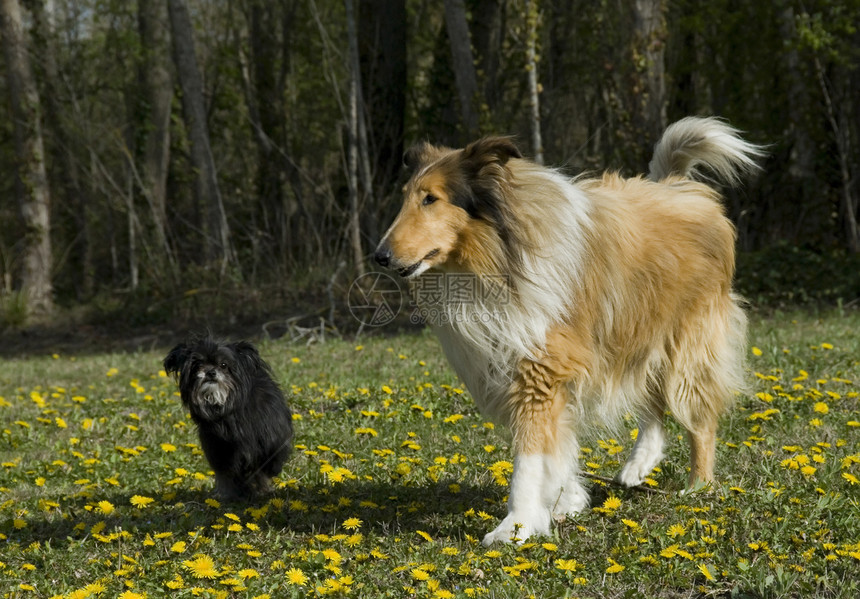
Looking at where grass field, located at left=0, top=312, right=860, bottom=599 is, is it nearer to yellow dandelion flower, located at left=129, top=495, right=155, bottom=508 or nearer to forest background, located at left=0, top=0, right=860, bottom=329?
yellow dandelion flower, located at left=129, top=495, right=155, bottom=508

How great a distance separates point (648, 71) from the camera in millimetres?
13078

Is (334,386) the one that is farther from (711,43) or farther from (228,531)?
(711,43)

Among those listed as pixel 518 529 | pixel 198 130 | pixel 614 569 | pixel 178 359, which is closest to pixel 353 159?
pixel 198 130

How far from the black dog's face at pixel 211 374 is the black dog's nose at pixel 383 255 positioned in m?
1.66

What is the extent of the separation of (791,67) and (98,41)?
1673 cm

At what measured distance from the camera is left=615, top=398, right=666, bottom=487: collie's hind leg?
518 centimetres

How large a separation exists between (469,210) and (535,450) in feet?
3.86

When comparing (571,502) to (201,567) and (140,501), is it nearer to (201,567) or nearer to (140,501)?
(201,567)

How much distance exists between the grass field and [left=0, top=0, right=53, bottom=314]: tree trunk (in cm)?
937

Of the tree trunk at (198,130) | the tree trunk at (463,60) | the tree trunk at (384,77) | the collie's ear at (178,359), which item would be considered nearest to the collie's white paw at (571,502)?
the collie's ear at (178,359)

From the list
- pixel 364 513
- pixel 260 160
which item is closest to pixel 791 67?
pixel 260 160

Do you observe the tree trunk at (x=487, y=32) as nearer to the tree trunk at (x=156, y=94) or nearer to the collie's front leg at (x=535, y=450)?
the tree trunk at (x=156, y=94)

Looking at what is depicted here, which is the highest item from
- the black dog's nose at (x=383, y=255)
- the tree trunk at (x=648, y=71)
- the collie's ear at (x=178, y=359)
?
the tree trunk at (x=648, y=71)

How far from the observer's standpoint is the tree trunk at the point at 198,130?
1628 centimetres
